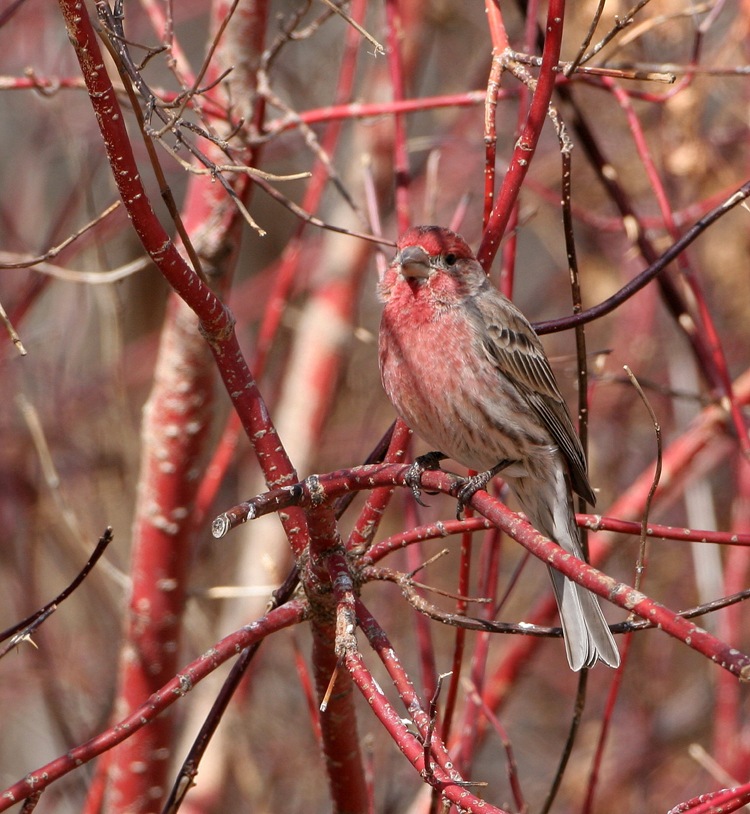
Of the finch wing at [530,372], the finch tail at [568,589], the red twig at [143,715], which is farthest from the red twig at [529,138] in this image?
the red twig at [143,715]

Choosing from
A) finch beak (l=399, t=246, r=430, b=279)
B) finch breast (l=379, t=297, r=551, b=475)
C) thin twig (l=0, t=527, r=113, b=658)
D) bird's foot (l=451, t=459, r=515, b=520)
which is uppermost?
finch beak (l=399, t=246, r=430, b=279)

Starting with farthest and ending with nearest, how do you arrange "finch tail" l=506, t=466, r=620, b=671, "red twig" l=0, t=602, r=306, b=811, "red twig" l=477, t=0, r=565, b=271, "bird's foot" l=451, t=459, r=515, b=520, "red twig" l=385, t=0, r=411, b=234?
"red twig" l=385, t=0, r=411, b=234 < "finch tail" l=506, t=466, r=620, b=671 < "bird's foot" l=451, t=459, r=515, b=520 < "red twig" l=477, t=0, r=565, b=271 < "red twig" l=0, t=602, r=306, b=811

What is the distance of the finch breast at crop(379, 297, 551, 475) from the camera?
9.70ft

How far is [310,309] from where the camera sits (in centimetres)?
542

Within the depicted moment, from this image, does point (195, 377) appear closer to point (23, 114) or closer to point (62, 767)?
point (62, 767)

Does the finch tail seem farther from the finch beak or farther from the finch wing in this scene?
the finch beak

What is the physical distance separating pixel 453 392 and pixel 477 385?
106mm

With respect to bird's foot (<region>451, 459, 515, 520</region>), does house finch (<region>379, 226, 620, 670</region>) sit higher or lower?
higher

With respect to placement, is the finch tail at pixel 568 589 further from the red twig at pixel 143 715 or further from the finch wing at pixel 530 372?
the red twig at pixel 143 715

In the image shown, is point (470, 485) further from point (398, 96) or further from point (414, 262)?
point (398, 96)

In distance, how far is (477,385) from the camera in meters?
3.05

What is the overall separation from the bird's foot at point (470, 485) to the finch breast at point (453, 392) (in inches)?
1.8

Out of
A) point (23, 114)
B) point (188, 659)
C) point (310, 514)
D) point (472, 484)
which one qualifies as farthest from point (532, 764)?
point (23, 114)

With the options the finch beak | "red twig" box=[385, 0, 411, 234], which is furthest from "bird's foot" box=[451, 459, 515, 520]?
"red twig" box=[385, 0, 411, 234]
